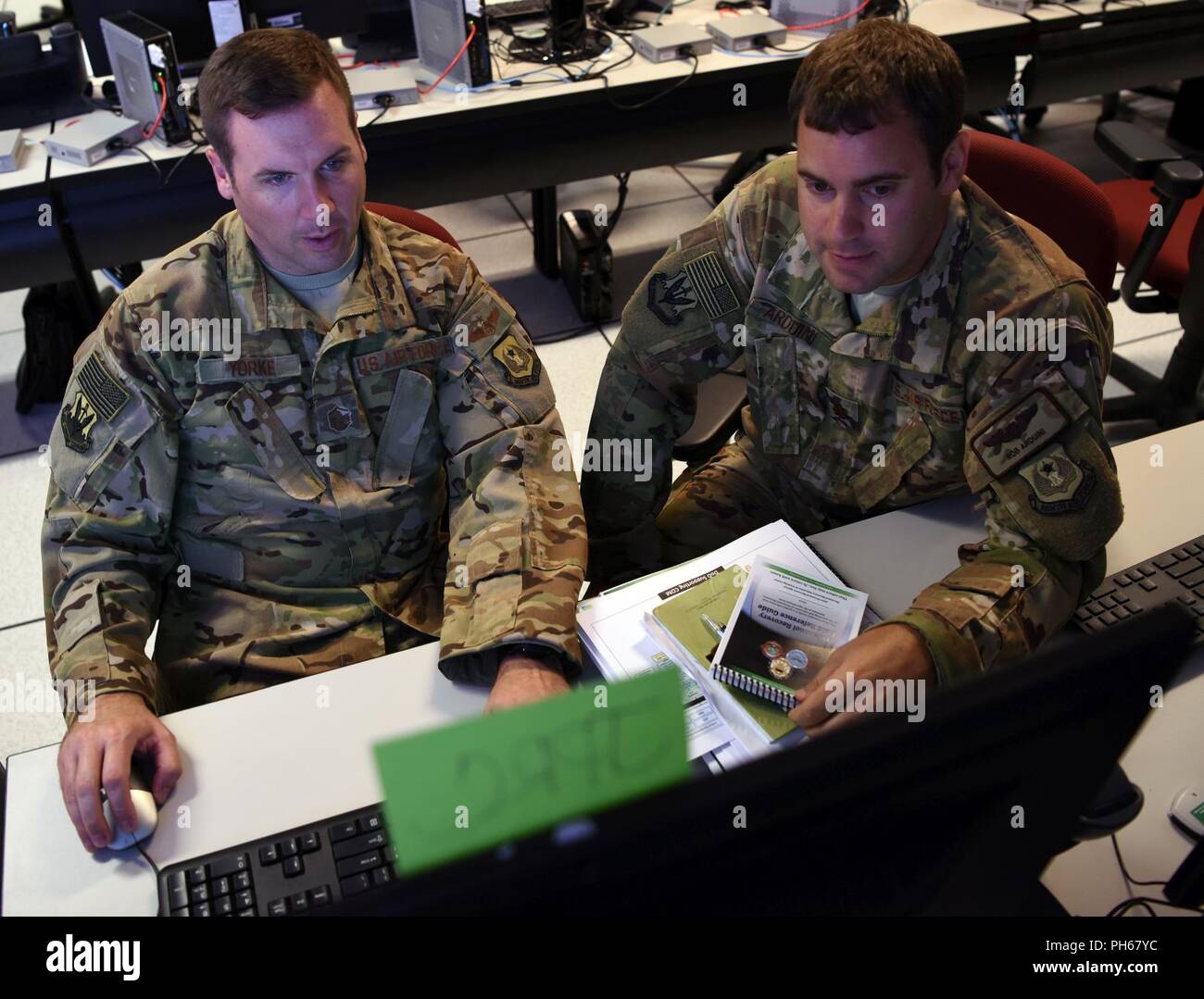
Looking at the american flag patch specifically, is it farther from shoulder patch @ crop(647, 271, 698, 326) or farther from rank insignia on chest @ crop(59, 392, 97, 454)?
rank insignia on chest @ crop(59, 392, 97, 454)

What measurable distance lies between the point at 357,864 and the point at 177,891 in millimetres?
172

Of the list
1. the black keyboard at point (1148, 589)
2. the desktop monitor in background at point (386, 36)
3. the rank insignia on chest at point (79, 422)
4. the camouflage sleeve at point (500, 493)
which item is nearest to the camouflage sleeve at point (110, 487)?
the rank insignia on chest at point (79, 422)

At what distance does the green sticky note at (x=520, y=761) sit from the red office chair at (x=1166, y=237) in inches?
82.9

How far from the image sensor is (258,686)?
1421 millimetres

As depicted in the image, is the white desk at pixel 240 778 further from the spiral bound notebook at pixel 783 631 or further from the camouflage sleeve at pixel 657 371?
the camouflage sleeve at pixel 657 371

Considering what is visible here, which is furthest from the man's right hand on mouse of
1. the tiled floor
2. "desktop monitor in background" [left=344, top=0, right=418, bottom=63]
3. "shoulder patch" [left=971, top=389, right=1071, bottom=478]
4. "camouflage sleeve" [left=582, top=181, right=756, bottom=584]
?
"desktop monitor in background" [left=344, top=0, right=418, bottom=63]

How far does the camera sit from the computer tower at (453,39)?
2631 millimetres

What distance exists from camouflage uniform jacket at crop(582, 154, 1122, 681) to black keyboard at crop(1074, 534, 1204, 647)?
4 cm

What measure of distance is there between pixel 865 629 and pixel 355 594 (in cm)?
74

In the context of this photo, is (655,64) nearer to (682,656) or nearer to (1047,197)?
(1047,197)

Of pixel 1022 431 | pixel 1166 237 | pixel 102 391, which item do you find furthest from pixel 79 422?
pixel 1166 237
